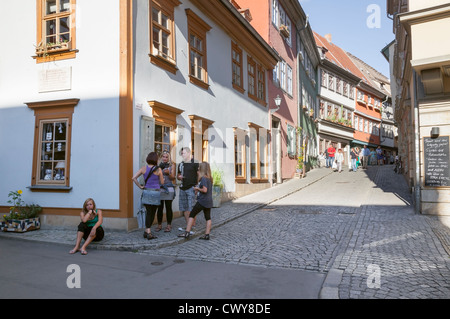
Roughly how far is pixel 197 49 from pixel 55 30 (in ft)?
13.8

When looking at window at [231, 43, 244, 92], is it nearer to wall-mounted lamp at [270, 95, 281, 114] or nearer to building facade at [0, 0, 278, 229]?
wall-mounted lamp at [270, 95, 281, 114]

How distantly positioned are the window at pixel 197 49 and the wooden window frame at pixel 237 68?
2.46 metres

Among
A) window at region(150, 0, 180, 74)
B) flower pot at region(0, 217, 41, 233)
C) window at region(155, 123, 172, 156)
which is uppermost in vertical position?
window at region(150, 0, 180, 74)

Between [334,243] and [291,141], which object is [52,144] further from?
[291,141]

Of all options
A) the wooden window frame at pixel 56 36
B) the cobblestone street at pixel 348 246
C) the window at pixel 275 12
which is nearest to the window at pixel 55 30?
the wooden window frame at pixel 56 36

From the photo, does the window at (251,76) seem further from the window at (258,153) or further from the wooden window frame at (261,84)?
the window at (258,153)

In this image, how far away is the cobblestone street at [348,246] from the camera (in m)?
4.75

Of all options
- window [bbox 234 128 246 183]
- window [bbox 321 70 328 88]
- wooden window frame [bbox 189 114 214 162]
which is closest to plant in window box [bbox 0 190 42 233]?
wooden window frame [bbox 189 114 214 162]

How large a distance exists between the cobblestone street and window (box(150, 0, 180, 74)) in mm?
4446

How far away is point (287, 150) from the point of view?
2083 centimetres

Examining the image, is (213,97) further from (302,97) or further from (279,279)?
(302,97)

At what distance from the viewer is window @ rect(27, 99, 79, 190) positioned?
28.6 feet

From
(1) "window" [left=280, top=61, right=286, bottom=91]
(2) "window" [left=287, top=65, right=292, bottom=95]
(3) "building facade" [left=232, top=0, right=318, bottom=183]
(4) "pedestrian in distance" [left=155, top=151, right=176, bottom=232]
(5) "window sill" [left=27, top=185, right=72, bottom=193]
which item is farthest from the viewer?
(2) "window" [left=287, top=65, right=292, bottom=95]
